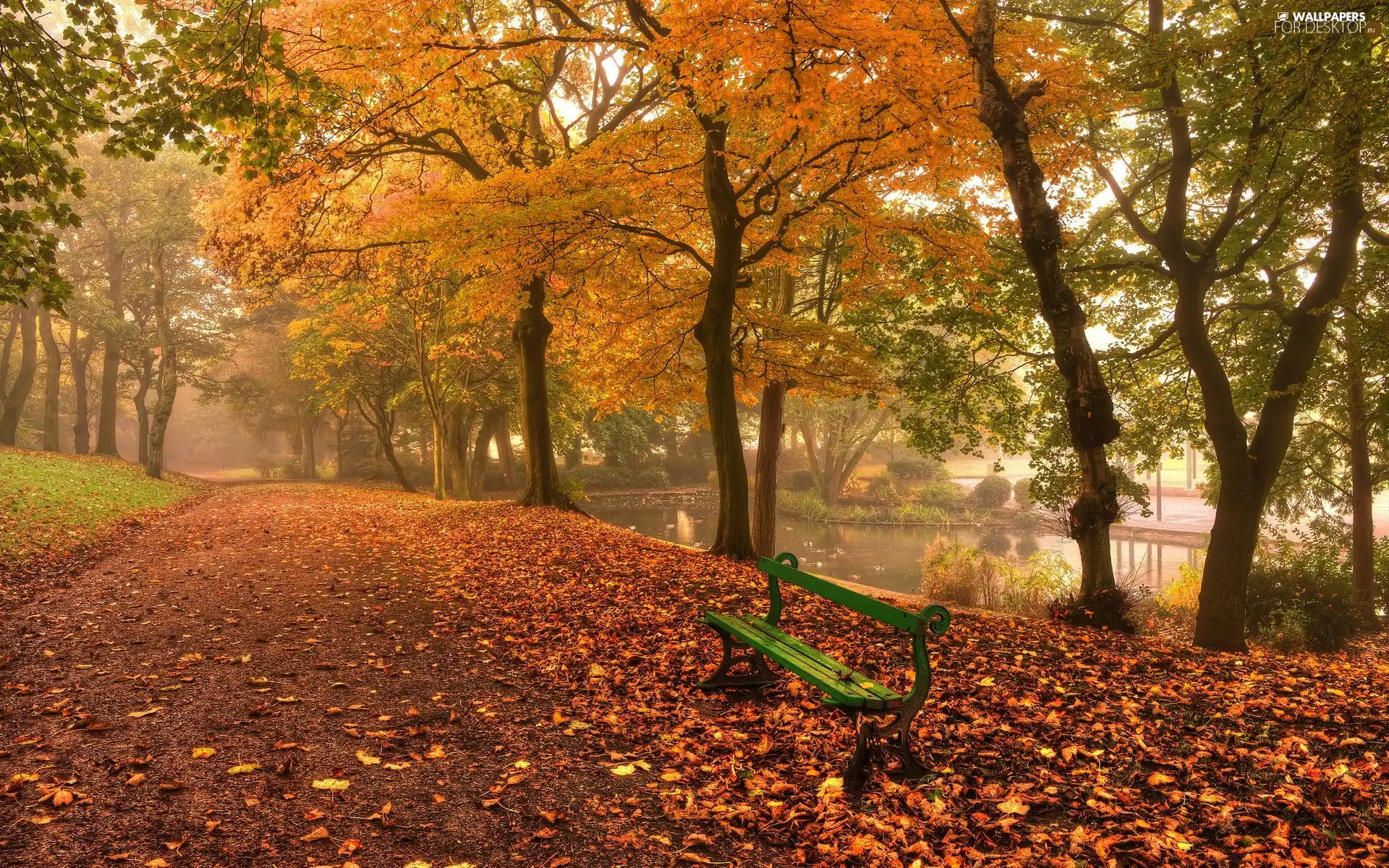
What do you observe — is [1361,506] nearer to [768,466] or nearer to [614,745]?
[768,466]

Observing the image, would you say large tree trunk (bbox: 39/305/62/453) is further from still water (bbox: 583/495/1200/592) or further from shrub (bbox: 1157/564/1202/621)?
shrub (bbox: 1157/564/1202/621)

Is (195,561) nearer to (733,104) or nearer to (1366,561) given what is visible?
(733,104)

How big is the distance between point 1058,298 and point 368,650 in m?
7.90

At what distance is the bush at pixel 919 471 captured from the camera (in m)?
40.9

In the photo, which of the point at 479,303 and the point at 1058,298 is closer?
the point at 1058,298

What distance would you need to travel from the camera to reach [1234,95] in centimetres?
833

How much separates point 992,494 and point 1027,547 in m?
9.30

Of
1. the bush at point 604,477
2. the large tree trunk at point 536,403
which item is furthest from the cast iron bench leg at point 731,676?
the bush at point 604,477

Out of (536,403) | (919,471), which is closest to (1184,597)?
(536,403)

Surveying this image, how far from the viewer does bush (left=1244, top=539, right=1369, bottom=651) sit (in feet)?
41.0

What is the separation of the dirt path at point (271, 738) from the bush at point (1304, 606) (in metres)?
12.8

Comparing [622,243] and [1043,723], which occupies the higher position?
[622,243]

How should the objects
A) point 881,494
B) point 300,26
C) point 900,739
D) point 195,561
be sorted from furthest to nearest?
point 881,494
point 300,26
point 195,561
point 900,739

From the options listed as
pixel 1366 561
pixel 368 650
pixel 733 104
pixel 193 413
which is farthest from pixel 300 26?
pixel 193 413
